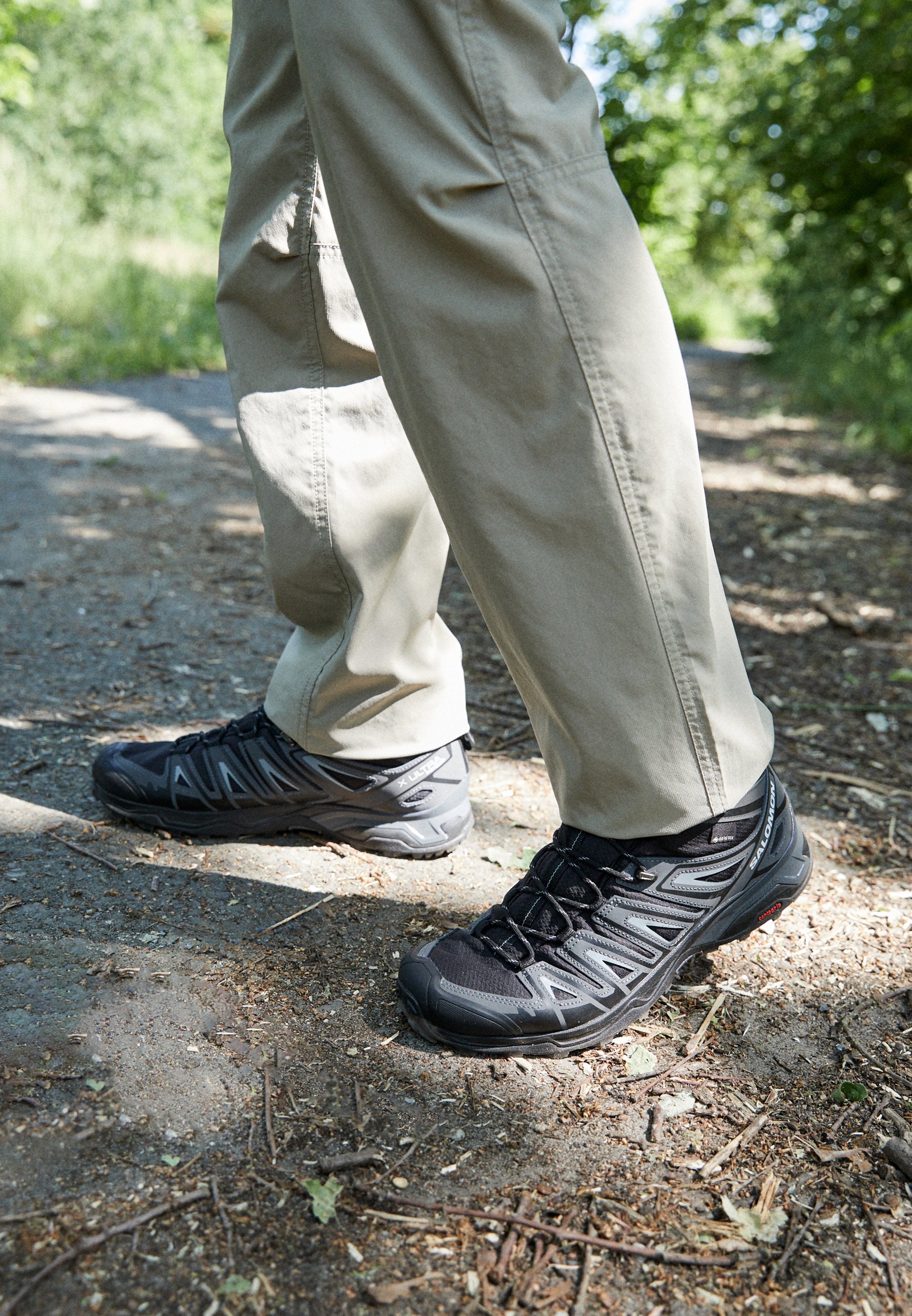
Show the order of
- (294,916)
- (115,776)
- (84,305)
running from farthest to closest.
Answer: (84,305)
(115,776)
(294,916)

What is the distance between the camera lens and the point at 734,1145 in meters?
1.11

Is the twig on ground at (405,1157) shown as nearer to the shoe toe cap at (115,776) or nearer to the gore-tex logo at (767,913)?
the gore-tex logo at (767,913)

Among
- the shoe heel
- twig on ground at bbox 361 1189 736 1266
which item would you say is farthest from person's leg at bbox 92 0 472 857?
twig on ground at bbox 361 1189 736 1266

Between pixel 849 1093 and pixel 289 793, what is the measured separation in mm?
924

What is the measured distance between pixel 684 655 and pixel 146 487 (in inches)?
134

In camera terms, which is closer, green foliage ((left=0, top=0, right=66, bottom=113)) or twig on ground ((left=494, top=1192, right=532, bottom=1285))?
twig on ground ((left=494, top=1192, right=532, bottom=1285))

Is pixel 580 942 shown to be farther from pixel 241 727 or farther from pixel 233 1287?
pixel 241 727

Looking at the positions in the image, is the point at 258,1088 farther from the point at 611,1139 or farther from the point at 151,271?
the point at 151,271

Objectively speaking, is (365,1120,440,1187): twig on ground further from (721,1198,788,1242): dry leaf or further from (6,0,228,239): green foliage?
(6,0,228,239): green foliage

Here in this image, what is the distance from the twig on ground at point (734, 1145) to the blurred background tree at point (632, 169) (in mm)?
5568

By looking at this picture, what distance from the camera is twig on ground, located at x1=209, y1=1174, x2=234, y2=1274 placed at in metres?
0.92

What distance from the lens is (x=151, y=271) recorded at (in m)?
9.05

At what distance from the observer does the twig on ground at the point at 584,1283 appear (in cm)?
90

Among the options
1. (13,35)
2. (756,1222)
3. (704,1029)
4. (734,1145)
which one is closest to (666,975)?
(704,1029)
